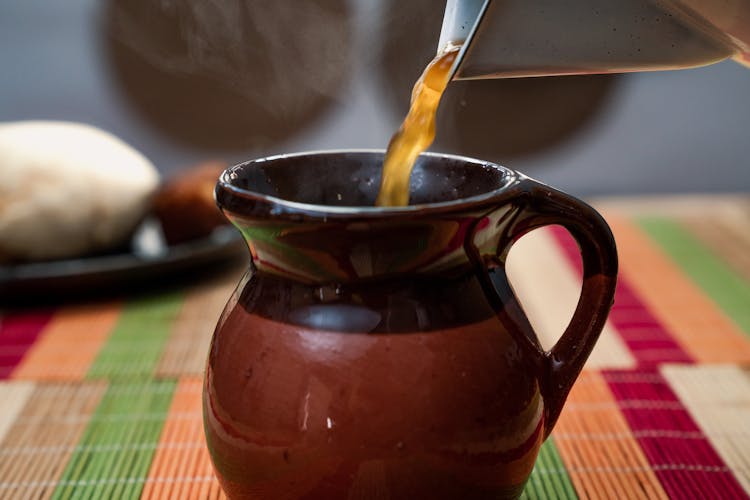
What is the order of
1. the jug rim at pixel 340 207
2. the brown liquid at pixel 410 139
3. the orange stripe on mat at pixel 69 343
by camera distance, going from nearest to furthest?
the jug rim at pixel 340 207, the brown liquid at pixel 410 139, the orange stripe on mat at pixel 69 343

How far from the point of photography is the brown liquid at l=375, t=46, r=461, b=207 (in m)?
0.53

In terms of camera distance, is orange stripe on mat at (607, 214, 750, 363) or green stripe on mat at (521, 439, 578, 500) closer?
green stripe on mat at (521, 439, 578, 500)

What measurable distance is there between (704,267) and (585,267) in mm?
648

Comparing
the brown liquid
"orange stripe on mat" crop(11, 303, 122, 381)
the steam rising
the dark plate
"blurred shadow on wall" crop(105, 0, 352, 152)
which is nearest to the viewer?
→ the brown liquid

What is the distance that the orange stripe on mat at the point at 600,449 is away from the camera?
0.59m

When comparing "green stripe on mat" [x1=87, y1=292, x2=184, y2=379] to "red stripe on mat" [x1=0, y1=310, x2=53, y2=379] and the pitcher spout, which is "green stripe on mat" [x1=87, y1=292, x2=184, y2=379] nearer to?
"red stripe on mat" [x1=0, y1=310, x2=53, y2=379]

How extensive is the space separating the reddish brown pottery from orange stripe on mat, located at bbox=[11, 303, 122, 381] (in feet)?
1.33

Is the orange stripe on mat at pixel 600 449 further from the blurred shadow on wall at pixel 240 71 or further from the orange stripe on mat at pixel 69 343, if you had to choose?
the blurred shadow on wall at pixel 240 71

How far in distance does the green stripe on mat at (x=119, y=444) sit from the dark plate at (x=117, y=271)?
0.74 feet

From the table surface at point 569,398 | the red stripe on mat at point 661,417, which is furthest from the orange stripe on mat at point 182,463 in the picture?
the red stripe on mat at point 661,417

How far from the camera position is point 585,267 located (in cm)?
53

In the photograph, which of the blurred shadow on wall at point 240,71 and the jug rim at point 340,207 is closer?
the jug rim at point 340,207

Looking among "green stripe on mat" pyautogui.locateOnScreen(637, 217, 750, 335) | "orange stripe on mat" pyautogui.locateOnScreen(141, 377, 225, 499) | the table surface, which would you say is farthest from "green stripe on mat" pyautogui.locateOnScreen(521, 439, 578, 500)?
"green stripe on mat" pyautogui.locateOnScreen(637, 217, 750, 335)

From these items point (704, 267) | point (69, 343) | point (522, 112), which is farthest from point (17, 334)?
point (522, 112)
